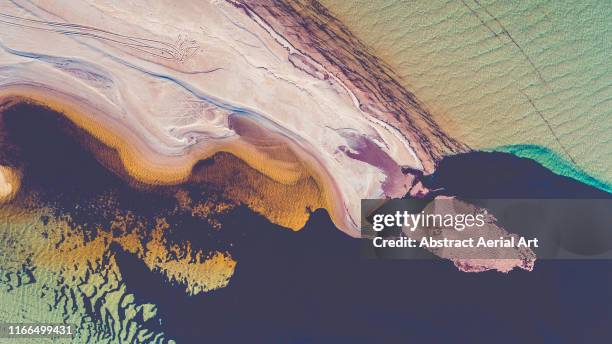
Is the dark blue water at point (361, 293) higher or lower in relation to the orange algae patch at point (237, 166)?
lower

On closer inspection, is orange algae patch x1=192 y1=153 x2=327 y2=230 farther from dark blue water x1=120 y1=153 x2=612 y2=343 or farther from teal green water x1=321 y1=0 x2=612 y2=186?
teal green water x1=321 y1=0 x2=612 y2=186

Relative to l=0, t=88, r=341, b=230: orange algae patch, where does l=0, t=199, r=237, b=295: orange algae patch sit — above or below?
below

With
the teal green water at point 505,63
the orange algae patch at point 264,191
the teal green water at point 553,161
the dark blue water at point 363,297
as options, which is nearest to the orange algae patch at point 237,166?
the orange algae patch at point 264,191

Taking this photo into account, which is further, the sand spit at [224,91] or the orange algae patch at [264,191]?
the orange algae patch at [264,191]

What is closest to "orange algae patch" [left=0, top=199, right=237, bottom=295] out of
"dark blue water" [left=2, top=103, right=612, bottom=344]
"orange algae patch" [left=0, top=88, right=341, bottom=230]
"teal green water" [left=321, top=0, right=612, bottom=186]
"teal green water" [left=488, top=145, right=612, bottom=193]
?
"dark blue water" [left=2, top=103, right=612, bottom=344]

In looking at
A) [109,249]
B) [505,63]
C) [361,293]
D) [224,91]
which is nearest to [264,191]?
[224,91]

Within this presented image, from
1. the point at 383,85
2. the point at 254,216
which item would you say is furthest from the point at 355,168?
the point at 254,216

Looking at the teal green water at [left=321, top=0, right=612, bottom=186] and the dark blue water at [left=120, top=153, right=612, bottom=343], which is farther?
the dark blue water at [left=120, top=153, right=612, bottom=343]

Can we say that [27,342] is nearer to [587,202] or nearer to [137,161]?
[137,161]

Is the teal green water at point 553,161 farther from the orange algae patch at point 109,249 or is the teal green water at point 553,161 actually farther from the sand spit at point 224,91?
the orange algae patch at point 109,249
